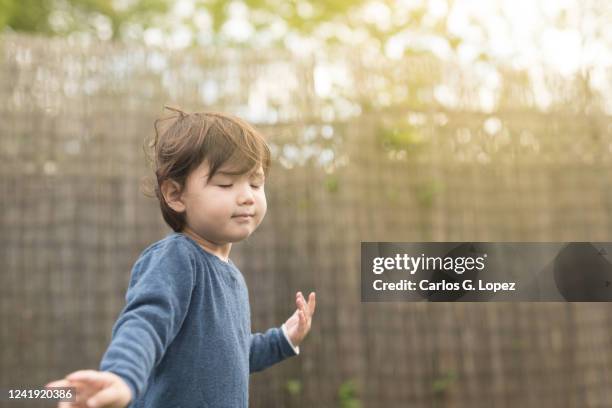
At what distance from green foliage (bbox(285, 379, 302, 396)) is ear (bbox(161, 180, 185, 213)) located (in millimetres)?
1973

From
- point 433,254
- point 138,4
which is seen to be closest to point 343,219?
point 433,254

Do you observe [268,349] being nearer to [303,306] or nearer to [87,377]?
[303,306]

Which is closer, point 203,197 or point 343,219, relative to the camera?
point 203,197

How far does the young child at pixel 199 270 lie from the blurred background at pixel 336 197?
1.68 m

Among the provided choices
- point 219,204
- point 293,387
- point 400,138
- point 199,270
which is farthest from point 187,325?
point 400,138

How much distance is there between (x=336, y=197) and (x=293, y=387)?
984 millimetres

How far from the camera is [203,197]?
1.66m

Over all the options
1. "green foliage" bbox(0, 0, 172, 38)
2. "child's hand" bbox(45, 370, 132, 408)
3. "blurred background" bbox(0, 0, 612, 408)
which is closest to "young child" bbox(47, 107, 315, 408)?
"child's hand" bbox(45, 370, 132, 408)

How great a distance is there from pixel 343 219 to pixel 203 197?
6.41 ft

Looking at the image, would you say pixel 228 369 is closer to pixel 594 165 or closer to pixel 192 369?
pixel 192 369

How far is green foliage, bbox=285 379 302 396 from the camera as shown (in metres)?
3.46

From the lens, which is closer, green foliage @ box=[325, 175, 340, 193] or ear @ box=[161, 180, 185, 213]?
ear @ box=[161, 180, 185, 213]

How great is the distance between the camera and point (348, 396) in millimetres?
3484

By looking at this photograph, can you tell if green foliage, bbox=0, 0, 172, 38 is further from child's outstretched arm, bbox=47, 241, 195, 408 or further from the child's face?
child's outstretched arm, bbox=47, 241, 195, 408
